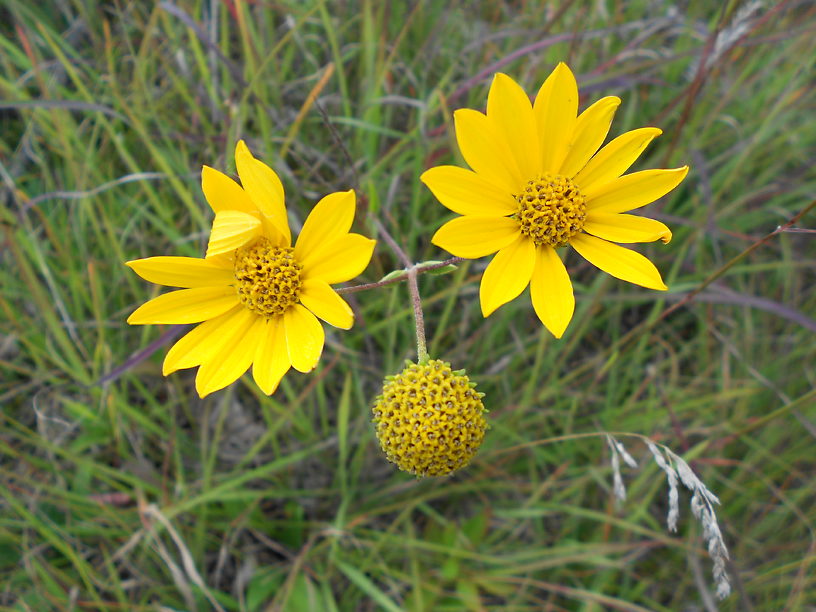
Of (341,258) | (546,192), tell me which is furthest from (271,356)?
(546,192)

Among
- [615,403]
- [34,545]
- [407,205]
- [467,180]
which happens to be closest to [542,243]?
[467,180]

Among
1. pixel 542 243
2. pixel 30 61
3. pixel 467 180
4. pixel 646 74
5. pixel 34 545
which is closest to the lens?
pixel 467 180

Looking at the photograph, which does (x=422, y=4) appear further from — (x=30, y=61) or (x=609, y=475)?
(x=609, y=475)

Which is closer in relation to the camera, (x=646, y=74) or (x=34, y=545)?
(x=34, y=545)

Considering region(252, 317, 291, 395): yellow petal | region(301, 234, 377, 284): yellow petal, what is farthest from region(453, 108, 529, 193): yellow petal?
region(252, 317, 291, 395): yellow petal

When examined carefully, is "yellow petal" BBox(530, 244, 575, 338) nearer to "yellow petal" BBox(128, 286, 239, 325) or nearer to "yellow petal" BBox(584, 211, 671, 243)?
"yellow petal" BBox(584, 211, 671, 243)

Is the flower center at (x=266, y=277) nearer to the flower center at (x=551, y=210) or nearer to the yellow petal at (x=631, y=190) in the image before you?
the flower center at (x=551, y=210)

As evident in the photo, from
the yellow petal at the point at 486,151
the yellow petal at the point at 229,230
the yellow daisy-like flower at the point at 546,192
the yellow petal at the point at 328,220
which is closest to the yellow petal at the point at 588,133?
the yellow daisy-like flower at the point at 546,192
